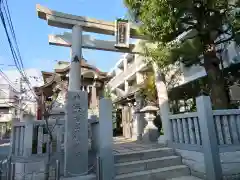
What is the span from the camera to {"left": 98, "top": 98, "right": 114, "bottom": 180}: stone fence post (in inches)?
151

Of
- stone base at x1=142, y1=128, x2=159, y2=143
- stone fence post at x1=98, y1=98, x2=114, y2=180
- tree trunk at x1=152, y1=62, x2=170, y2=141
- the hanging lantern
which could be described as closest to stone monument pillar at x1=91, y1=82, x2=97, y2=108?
stone base at x1=142, y1=128, x2=159, y2=143

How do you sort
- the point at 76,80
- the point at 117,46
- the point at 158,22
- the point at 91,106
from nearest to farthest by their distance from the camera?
the point at 158,22
the point at 76,80
the point at 117,46
the point at 91,106

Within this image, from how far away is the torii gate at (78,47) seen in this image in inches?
152

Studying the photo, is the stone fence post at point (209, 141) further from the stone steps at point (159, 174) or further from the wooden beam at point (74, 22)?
the wooden beam at point (74, 22)

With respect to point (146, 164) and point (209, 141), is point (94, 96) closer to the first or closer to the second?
point (146, 164)

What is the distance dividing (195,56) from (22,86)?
350 inches

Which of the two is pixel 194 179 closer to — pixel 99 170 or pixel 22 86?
pixel 99 170

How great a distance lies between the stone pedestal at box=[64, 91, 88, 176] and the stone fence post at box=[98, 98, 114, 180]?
41 centimetres

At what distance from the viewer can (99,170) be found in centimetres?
375

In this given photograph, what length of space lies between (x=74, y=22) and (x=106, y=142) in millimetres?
4704

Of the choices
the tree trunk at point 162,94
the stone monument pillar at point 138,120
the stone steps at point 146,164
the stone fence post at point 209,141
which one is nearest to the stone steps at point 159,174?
the stone steps at point 146,164

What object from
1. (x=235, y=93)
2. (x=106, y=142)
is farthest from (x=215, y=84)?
(x=235, y=93)

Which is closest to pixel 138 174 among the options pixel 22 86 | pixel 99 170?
pixel 99 170

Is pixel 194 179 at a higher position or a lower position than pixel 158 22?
lower
